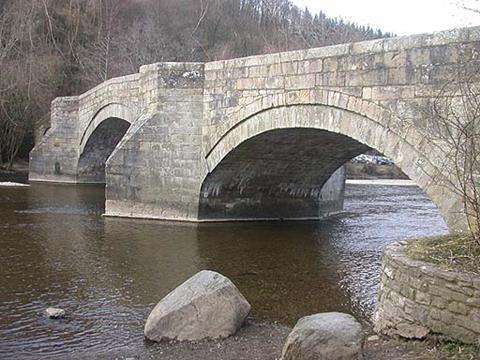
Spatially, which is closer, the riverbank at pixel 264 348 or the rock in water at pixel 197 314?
the riverbank at pixel 264 348

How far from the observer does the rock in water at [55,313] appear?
645cm

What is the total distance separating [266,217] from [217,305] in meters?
8.45

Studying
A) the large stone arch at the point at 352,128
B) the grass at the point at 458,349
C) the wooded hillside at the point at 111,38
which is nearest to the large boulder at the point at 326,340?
the grass at the point at 458,349

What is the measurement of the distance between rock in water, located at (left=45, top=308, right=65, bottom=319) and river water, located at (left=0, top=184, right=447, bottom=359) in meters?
0.08

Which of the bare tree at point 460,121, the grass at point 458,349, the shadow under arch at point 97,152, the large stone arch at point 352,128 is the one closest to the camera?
the grass at point 458,349

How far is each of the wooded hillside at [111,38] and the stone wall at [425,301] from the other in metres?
23.9

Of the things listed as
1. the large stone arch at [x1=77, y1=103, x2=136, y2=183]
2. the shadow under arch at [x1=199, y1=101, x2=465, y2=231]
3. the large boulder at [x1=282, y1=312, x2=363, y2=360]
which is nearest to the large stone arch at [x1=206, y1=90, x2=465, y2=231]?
the shadow under arch at [x1=199, y1=101, x2=465, y2=231]

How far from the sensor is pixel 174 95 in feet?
43.9

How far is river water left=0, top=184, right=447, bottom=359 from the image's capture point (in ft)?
20.5

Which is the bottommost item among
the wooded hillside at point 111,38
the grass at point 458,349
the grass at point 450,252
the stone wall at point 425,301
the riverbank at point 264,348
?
the riverbank at point 264,348

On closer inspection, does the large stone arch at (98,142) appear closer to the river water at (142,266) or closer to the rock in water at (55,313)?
the river water at (142,266)

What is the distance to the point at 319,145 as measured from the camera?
39.7ft

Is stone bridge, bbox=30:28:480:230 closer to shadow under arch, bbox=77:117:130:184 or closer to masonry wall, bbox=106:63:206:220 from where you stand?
masonry wall, bbox=106:63:206:220

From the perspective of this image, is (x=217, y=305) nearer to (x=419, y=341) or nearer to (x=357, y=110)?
(x=419, y=341)
